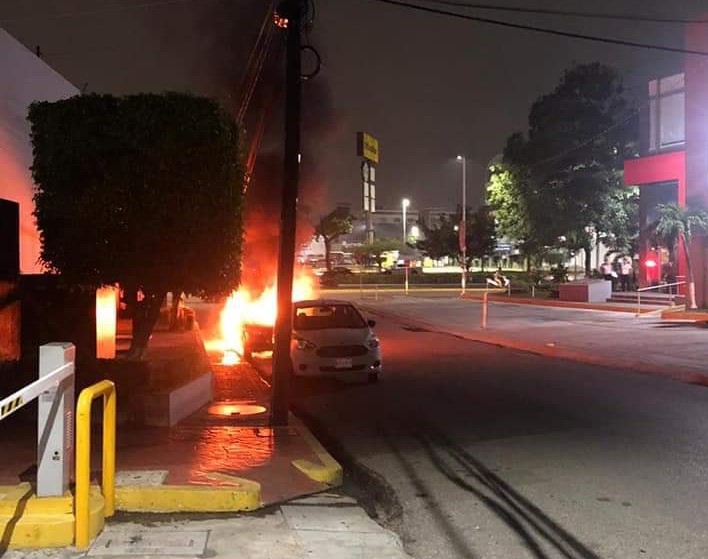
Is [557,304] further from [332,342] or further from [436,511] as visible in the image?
[436,511]

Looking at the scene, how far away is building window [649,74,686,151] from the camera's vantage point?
30203 millimetres

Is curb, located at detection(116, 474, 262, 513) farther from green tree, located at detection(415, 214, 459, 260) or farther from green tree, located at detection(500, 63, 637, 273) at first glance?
green tree, located at detection(415, 214, 459, 260)

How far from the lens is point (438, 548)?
5297 mm

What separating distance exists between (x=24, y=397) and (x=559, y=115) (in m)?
37.8

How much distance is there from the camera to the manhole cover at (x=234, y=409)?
991cm

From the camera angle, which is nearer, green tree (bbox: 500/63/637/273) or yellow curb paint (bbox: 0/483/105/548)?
yellow curb paint (bbox: 0/483/105/548)

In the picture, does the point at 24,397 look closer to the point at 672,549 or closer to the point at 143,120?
the point at 672,549

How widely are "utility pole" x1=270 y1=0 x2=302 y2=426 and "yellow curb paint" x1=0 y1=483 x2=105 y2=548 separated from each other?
386 centimetres

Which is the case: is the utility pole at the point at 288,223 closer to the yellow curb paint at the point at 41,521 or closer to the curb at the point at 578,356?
the yellow curb paint at the point at 41,521

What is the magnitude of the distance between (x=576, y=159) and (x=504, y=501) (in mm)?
34032

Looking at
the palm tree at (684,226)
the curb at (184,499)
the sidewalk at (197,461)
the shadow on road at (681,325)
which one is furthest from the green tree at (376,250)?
the curb at (184,499)

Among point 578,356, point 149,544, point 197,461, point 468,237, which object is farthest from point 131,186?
point 468,237

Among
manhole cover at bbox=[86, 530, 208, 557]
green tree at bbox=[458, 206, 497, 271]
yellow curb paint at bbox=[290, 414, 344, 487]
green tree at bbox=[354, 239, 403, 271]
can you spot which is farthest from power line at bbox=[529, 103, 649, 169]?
green tree at bbox=[354, 239, 403, 271]

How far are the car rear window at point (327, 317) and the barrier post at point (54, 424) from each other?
322 inches
